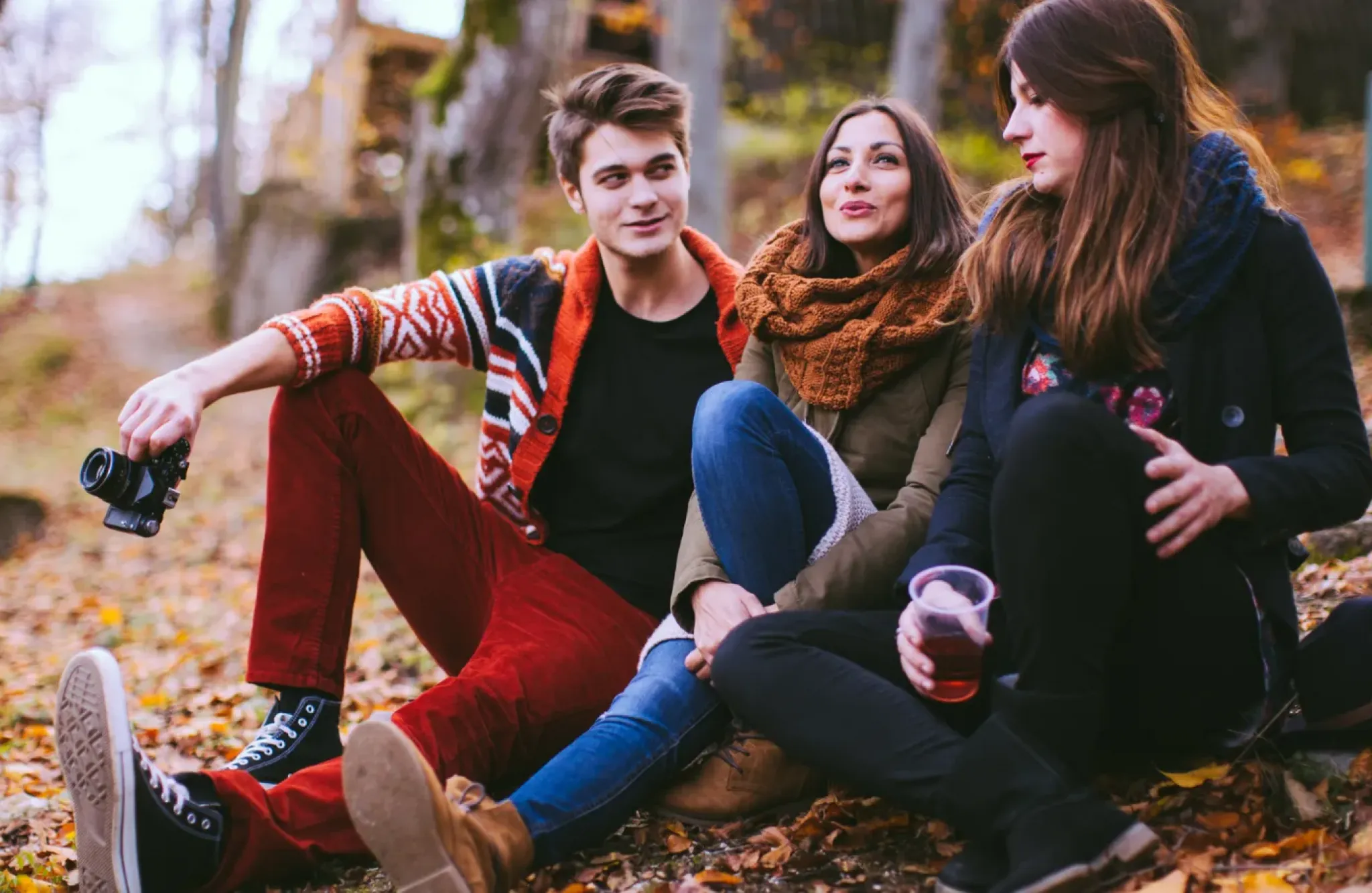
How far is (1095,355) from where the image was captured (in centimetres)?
217

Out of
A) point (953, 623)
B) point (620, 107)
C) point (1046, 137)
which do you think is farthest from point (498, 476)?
point (1046, 137)

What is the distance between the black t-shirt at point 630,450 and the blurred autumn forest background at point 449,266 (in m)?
0.73

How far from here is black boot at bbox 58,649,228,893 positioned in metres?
2.12

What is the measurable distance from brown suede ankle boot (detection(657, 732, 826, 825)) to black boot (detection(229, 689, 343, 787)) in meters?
0.79

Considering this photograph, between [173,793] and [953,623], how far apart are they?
4.81 ft

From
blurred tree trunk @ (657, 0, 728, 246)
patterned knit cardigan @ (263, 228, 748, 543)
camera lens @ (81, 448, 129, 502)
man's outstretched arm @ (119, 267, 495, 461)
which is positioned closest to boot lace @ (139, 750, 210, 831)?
camera lens @ (81, 448, 129, 502)

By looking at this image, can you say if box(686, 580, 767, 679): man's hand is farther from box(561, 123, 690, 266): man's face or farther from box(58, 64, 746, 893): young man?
box(561, 123, 690, 266): man's face

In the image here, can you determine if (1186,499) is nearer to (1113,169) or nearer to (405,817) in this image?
(1113,169)

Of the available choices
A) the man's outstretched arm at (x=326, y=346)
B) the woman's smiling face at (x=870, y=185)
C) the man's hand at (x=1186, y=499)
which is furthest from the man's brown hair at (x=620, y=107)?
the man's hand at (x=1186, y=499)

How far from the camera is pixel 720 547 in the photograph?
256cm

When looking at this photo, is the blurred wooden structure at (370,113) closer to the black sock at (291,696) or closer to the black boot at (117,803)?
the black sock at (291,696)

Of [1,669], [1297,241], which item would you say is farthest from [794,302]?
[1,669]

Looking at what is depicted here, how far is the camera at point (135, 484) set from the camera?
2.51 metres

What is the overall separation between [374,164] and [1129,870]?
53.1 ft
